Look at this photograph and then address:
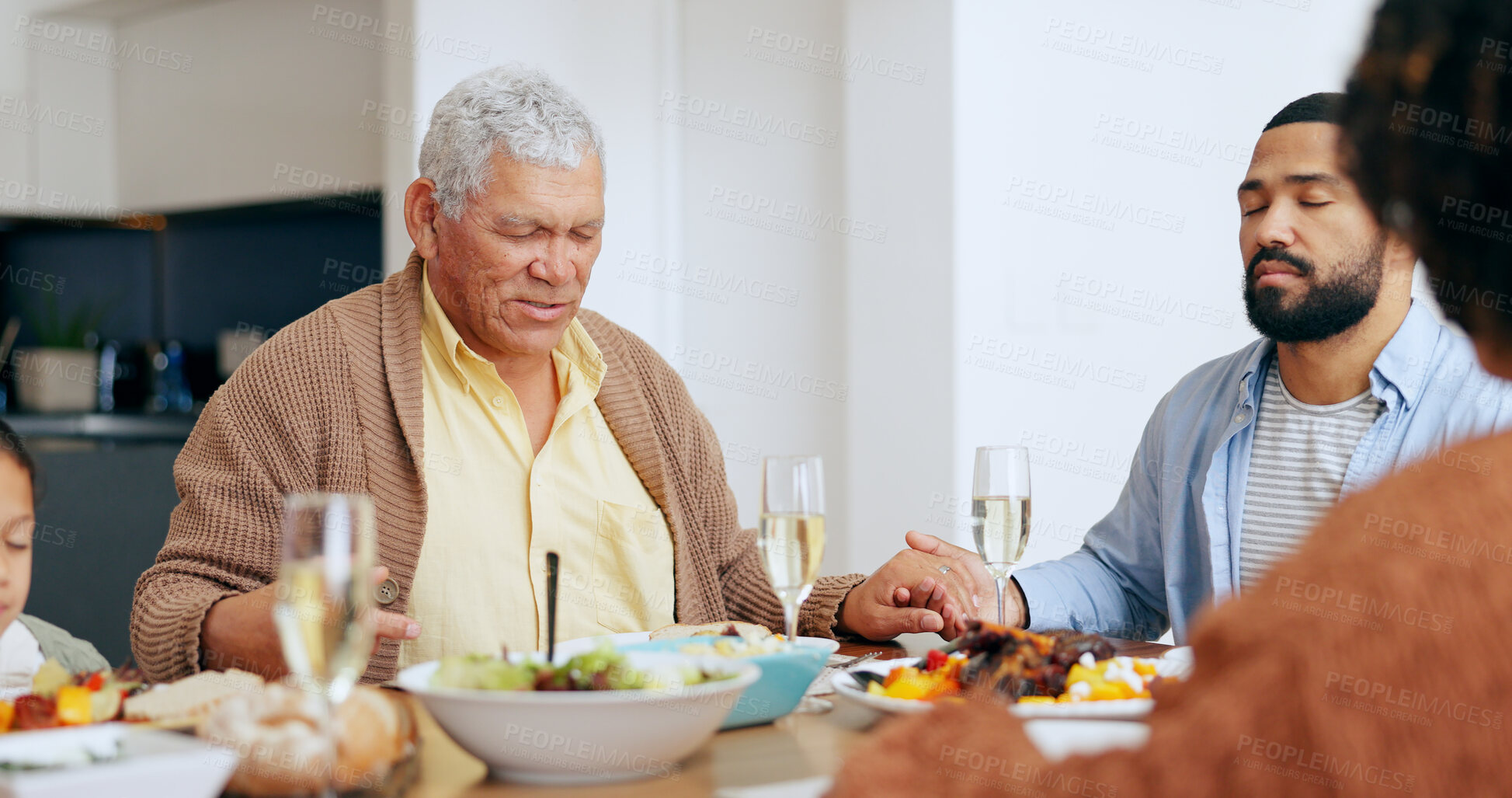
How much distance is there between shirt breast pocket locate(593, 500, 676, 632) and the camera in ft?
6.40

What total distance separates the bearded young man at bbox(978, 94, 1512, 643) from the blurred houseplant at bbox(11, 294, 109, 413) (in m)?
4.52

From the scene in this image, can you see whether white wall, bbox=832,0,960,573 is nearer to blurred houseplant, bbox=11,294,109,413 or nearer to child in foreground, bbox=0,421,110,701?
child in foreground, bbox=0,421,110,701

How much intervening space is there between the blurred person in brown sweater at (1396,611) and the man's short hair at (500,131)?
4.52ft

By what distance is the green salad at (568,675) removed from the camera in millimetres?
953

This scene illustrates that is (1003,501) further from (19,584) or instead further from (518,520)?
(19,584)

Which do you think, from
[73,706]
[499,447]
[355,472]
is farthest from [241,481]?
[73,706]

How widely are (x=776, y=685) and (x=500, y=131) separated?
3.53 ft

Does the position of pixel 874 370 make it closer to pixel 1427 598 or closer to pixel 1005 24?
pixel 1005 24

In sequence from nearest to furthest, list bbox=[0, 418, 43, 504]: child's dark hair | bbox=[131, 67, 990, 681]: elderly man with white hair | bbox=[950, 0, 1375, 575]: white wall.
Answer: bbox=[0, 418, 43, 504]: child's dark hair
bbox=[131, 67, 990, 681]: elderly man with white hair
bbox=[950, 0, 1375, 575]: white wall

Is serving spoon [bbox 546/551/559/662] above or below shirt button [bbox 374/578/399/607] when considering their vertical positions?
above

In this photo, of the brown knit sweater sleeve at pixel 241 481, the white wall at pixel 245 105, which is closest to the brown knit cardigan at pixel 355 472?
the brown knit sweater sleeve at pixel 241 481

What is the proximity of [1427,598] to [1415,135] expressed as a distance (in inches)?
9.5

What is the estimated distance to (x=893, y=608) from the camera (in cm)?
162

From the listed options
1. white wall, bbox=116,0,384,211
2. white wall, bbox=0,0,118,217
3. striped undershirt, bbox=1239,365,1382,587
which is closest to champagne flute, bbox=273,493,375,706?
striped undershirt, bbox=1239,365,1382,587
